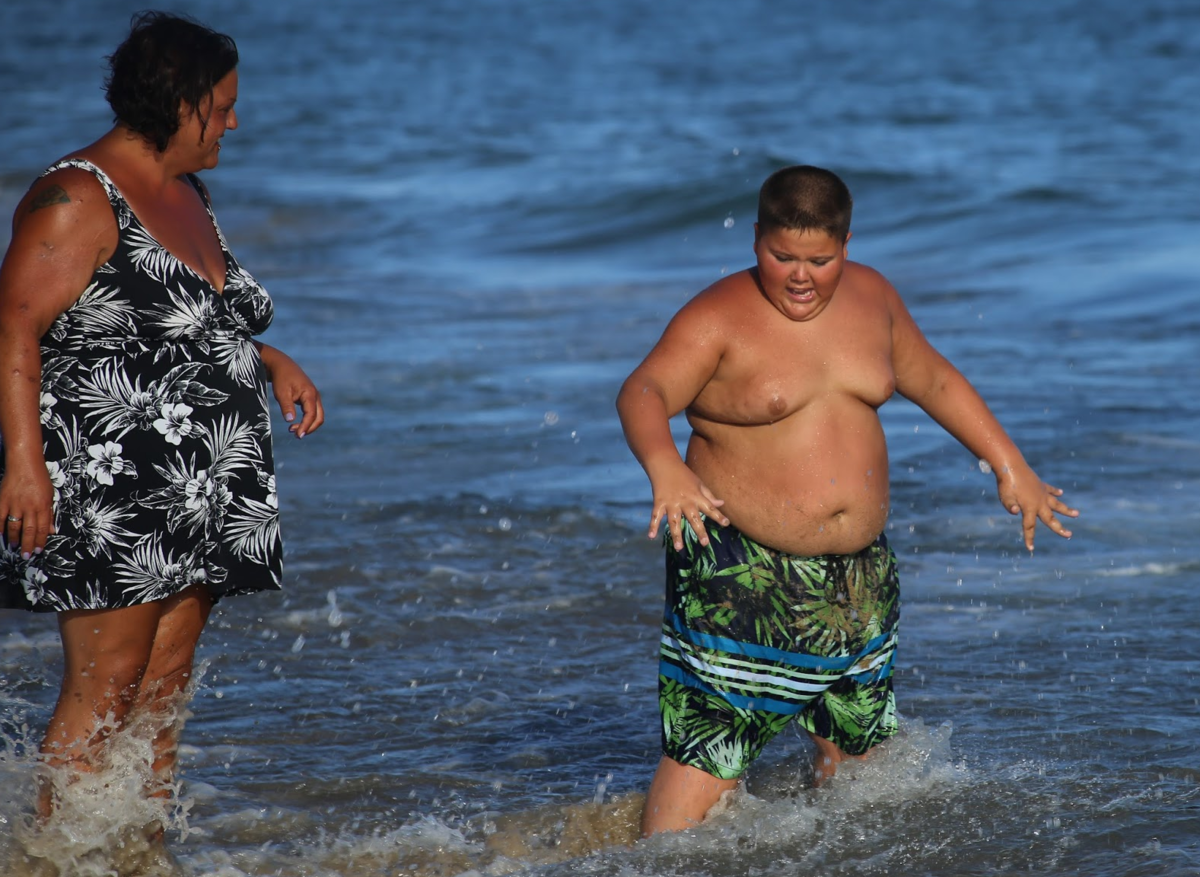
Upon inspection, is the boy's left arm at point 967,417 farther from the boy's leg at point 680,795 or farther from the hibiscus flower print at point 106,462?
the hibiscus flower print at point 106,462

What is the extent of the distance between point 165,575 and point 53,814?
593mm

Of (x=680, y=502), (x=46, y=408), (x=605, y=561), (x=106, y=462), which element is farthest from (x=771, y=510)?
(x=605, y=561)

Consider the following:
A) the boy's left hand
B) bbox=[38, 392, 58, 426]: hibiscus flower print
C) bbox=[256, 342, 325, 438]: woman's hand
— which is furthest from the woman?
the boy's left hand

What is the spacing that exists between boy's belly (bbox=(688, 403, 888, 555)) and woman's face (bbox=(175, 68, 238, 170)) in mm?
1261

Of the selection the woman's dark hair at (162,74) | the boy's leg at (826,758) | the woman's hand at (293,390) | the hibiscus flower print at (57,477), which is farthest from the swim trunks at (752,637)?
the woman's dark hair at (162,74)

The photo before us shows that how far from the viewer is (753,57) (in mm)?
35750

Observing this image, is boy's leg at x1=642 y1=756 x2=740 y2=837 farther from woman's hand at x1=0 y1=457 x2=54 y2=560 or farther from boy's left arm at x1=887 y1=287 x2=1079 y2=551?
woman's hand at x1=0 y1=457 x2=54 y2=560

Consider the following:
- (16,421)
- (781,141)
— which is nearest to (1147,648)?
(16,421)

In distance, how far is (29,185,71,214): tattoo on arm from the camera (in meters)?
3.01

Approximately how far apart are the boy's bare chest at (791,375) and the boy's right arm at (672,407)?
0.05m

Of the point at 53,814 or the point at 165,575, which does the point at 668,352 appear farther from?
the point at 53,814

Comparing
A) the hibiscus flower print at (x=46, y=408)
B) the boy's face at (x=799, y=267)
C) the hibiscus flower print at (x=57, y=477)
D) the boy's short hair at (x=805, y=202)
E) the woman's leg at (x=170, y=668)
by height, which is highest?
the boy's short hair at (x=805, y=202)

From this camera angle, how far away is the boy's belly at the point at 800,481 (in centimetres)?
342

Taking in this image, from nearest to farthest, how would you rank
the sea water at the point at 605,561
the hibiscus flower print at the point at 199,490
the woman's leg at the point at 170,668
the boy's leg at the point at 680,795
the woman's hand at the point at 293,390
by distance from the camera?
the hibiscus flower print at the point at 199,490, the woman's leg at the point at 170,668, the boy's leg at the point at 680,795, the woman's hand at the point at 293,390, the sea water at the point at 605,561
